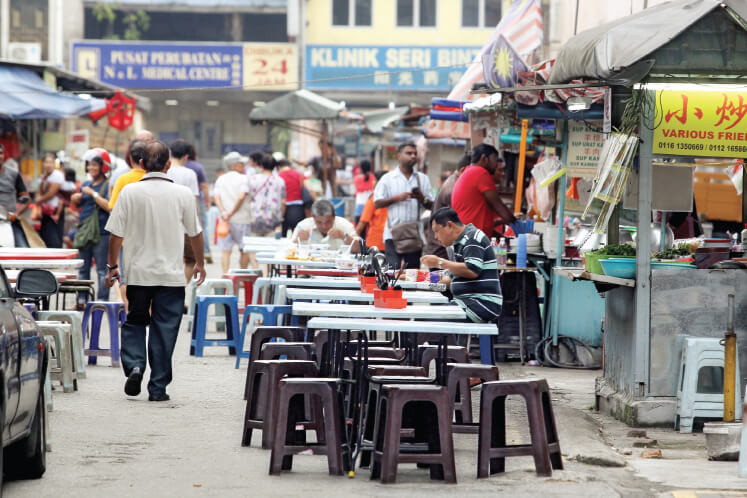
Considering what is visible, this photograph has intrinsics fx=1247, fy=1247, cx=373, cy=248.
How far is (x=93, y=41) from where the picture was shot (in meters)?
37.7

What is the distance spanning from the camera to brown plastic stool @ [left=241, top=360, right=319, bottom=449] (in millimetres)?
7625

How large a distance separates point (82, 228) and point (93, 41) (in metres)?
24.4

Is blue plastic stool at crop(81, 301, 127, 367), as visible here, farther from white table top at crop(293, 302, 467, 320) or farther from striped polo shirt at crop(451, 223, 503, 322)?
white table top at crop(293, 302, 467, 320)

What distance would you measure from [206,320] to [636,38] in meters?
5.60

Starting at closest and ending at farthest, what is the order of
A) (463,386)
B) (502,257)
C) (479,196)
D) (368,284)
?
(463,386)
(368,284)
(502,257)
(479,196)

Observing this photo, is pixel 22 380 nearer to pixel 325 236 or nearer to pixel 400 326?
pixel 400 326

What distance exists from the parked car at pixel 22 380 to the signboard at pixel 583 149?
671 cm

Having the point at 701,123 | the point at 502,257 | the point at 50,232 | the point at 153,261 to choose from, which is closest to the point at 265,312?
the point at 153,261

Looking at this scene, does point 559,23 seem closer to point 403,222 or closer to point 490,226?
point 403,222

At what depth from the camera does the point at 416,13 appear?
1502 inches

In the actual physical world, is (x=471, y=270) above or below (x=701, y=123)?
below

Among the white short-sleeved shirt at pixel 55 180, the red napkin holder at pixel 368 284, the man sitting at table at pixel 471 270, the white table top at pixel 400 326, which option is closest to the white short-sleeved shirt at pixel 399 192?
the man sitting at table at pixel 471 270

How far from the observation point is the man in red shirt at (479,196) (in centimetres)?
1227

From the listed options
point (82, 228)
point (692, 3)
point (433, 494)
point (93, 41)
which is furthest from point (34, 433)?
point (93, 41)
